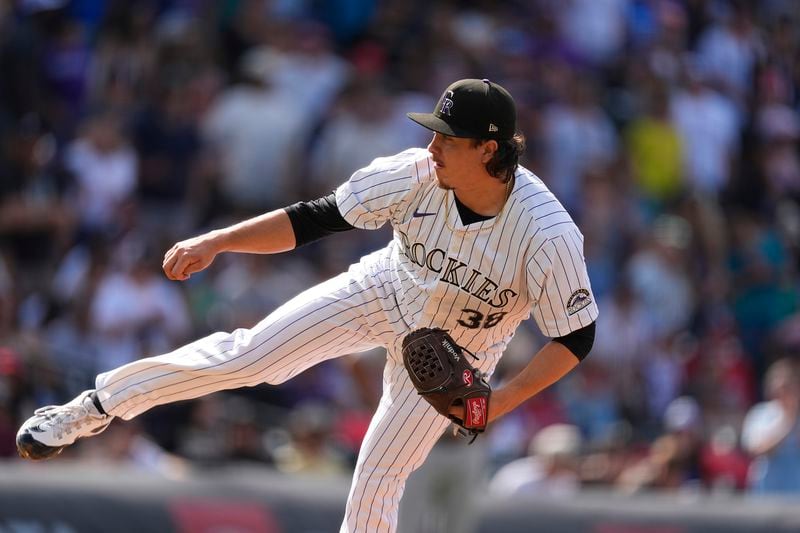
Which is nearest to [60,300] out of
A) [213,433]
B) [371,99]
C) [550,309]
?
[213,433]

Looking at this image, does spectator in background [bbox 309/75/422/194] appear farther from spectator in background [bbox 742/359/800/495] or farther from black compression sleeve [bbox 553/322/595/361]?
black compression sleeve [bbox 553/322/595/361]

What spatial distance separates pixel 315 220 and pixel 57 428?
1.22 m

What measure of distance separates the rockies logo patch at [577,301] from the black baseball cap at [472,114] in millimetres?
605

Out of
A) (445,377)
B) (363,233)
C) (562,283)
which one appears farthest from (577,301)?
(363,233)

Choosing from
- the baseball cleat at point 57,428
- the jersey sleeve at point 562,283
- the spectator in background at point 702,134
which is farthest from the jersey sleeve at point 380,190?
the spectator in background at point 702,134

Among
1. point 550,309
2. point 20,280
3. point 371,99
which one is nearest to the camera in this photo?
point 550,309

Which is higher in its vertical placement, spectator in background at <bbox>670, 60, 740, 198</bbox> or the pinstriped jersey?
the pinstriped jersey

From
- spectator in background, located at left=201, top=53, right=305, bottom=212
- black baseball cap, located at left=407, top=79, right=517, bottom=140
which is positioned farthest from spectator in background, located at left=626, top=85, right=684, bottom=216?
black baseball cap, located at left=407, top=79, right=517, bottom=140

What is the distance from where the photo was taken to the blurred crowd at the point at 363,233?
938cm

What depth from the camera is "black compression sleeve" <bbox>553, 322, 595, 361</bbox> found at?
5395 mm

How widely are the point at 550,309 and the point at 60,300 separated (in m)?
5.23

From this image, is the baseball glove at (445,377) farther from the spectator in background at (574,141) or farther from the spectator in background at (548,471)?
the spectator in background at (574,141)

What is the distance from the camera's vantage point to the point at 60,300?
985 centimetres

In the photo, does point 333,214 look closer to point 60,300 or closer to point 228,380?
point 228,380
